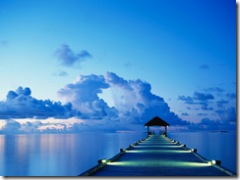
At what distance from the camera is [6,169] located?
17.0m

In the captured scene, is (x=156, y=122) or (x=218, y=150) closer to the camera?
(x=218, y=150)

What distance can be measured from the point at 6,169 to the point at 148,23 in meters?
9.67

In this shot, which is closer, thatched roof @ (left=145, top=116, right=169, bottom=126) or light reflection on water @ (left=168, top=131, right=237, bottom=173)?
light reflection on water @ (left=168, top=131, right=237, bottom=173)

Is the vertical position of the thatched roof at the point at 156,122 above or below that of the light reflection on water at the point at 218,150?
above

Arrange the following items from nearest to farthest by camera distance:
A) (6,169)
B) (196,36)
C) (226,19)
A: (226,19) < (196,36) < (6,169)

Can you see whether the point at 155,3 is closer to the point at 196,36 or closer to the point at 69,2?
the point at 196,36

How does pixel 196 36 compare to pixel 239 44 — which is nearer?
pixel 239 44

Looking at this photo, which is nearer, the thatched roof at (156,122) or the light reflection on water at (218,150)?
the light reflection on water at (218,150)

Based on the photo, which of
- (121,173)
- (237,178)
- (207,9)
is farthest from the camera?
(207,9)

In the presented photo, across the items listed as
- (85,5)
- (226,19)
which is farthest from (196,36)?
(85,5)

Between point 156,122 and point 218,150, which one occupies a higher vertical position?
point 156,122

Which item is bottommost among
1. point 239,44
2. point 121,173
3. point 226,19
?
point 121,173

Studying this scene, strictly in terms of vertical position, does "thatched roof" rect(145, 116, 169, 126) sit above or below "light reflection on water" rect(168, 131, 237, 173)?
above

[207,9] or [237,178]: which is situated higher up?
[207,9]
